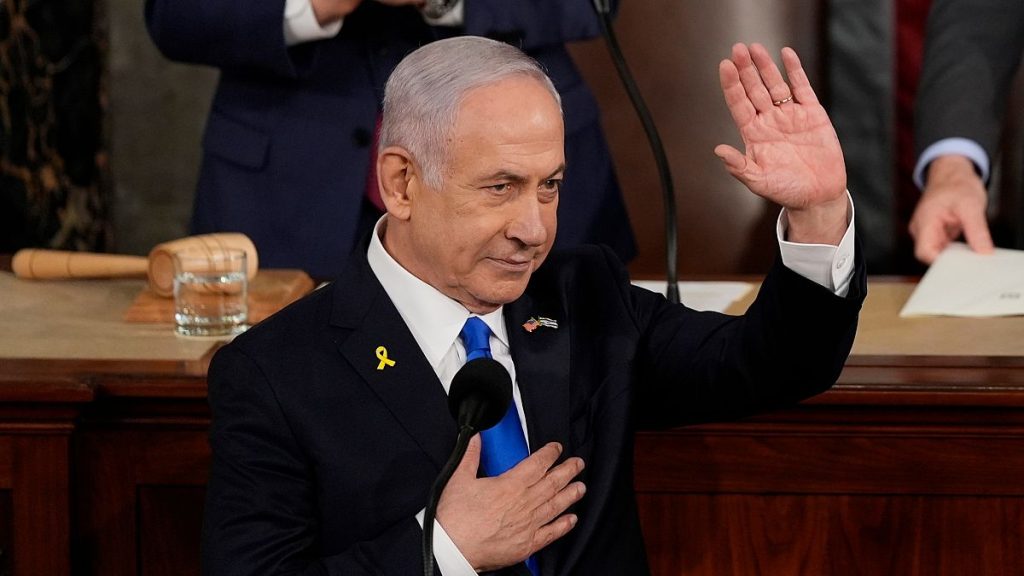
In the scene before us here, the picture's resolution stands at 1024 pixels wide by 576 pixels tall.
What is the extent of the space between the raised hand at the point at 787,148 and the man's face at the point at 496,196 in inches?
7.2

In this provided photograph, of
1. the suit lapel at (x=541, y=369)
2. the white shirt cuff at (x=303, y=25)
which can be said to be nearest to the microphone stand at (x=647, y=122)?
the suit lapel at (x=541, y=369)

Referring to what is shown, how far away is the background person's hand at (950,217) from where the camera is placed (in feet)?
8.28

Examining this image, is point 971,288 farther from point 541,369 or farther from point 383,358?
point 383,358

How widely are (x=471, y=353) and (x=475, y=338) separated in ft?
0.06

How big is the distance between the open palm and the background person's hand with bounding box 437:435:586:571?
13.9 inches

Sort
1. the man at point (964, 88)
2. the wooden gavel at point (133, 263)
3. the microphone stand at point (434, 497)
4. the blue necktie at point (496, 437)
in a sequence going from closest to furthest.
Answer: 1. the microphone stand at point (434, 497)
2. the blue necktie at point (496, 437)
3. the wooden gavel at point (133, 263)
4. the man at point (964, 88)

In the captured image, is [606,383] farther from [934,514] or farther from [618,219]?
[618,219]

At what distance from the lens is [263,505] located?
4.85ft

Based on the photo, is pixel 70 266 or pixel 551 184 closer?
pixel 551 184

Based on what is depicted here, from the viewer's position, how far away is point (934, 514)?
185 cm

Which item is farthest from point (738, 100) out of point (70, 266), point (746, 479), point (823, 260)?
point (70, 266)

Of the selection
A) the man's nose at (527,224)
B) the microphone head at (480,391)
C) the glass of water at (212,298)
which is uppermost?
the man's nose at (527,224)

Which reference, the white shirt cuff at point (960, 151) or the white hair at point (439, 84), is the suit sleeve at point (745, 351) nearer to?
the white hair at point (439, 84)

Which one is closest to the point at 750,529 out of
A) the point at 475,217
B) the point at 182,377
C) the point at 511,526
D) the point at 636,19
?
the point at 511,526
